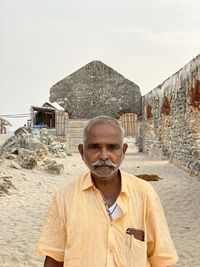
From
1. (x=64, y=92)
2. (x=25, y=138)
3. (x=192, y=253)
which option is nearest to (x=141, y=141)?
(x=64, y=92)

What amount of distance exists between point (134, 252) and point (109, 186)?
27 cm

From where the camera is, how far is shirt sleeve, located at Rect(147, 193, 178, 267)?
1550 millimetres

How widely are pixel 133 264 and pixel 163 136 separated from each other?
47.0 feet

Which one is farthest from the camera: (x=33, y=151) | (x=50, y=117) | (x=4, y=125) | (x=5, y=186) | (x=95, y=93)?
(x=4, y=125)

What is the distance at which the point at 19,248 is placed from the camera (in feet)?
14.9

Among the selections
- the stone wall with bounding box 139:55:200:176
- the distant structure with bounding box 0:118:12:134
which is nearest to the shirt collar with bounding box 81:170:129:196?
the stone wall with bounding box 139:55:200:176

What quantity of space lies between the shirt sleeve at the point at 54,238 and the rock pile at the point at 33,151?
9.49m

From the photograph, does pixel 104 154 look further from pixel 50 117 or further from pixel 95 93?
pixel 95 93

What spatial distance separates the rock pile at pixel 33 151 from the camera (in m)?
11.3

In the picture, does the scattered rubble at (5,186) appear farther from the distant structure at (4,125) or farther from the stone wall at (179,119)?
the distant structure at (4,125)

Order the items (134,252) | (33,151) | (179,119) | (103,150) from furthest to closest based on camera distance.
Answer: (33,151)
(179,119)
(103,150)
(134,252)

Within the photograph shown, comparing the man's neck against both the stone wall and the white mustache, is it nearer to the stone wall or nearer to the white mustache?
the white mustache

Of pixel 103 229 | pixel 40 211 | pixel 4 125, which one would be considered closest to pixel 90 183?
pixel 103 229

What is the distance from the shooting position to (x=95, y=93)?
81.4 ft
